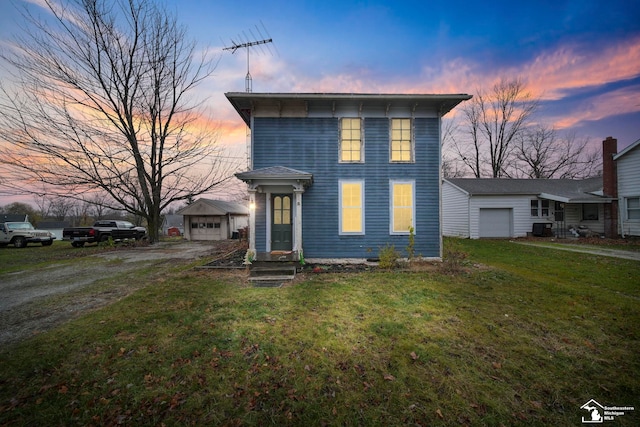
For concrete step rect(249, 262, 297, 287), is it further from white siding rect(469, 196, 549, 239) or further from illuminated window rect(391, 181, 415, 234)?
white siding rect(469, 196, 549, 239)

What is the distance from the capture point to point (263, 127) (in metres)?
9.24

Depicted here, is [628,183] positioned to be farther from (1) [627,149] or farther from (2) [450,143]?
(2) [450,143]

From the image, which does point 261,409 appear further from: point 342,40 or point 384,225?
point 342,40

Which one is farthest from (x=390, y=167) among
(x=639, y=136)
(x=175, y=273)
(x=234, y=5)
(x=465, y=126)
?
(x=465, y=126)

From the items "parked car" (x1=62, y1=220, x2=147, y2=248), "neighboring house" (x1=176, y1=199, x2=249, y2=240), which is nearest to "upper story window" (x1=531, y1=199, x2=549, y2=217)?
"neighboring house" (x1=176, y1=199, x2=249, y2=240)

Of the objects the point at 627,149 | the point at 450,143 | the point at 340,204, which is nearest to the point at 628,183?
the point at 627,149

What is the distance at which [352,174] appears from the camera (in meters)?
9.33

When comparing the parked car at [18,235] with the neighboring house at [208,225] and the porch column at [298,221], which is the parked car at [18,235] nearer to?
the neighboring house at [208,225]

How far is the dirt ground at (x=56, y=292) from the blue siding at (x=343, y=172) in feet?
15.1

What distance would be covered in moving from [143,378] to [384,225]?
808 cm

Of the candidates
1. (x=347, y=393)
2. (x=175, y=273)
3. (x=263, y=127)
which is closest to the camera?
(x=347, y=393)

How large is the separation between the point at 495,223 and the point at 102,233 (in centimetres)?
2789

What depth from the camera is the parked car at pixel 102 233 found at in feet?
52.1

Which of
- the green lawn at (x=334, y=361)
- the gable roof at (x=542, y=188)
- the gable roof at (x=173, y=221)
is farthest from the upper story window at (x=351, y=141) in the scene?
the gable roof at (x=173, y=221)
